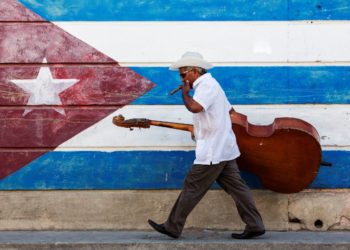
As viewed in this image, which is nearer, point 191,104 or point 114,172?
point 191,104

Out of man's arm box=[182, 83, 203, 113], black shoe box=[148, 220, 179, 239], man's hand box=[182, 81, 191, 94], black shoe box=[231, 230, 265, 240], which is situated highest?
man's hand box=[182, 81, 191, 94]

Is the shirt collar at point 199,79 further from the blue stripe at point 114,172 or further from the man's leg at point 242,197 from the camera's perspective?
the blue stripe at point 114,172

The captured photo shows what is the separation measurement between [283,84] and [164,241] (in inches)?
65.0

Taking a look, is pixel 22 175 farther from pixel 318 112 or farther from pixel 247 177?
pixel 318 112

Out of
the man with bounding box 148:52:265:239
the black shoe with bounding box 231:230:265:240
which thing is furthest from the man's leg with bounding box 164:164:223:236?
the black shoe with bounding box 231:230:265:240

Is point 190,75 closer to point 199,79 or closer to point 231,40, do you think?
point 199,79

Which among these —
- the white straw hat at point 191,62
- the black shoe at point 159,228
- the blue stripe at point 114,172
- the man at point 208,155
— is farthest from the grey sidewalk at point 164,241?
the white straw hat at point 191,62

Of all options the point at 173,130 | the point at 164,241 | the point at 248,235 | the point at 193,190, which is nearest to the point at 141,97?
the point at 173,130

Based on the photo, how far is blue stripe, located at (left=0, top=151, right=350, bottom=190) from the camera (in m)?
→ 7.16

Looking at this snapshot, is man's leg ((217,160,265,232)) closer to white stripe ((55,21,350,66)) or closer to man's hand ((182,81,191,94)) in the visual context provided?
man's hand ((182,81,191,94))

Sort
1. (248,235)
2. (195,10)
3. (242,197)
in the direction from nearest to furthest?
(242,197) < (248,235) < (195,10)

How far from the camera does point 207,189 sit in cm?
661

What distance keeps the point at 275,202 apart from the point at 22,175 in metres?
2.14

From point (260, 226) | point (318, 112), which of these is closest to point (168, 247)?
point (260, 226)
